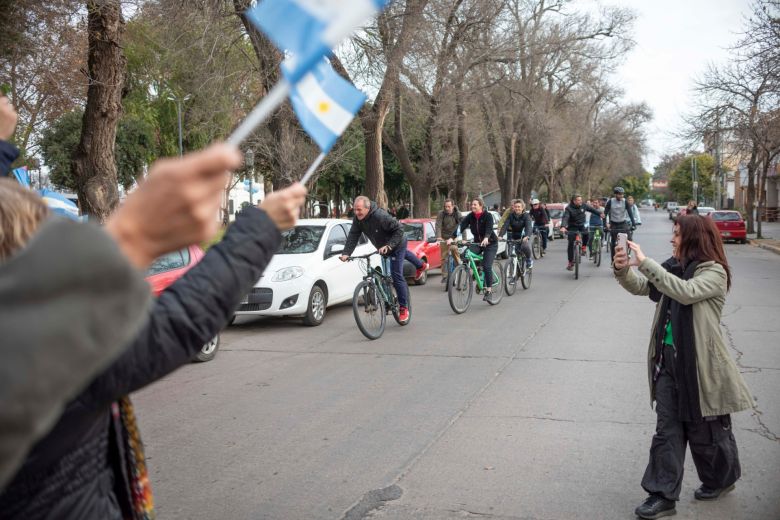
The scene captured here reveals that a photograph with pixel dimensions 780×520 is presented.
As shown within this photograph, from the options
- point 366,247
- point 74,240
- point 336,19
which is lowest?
point 366,247

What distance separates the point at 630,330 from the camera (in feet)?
32.6

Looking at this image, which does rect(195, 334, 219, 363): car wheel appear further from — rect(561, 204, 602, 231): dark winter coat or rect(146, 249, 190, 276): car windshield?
rect(561, 204, 602, 231): dark winter coat

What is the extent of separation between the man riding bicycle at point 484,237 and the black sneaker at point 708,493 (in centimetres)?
852

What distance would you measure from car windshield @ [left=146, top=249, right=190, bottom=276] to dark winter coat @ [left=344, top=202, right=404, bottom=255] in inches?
90.5

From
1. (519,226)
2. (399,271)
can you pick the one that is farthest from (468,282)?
(519,226)

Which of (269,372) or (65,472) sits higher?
(65,472)

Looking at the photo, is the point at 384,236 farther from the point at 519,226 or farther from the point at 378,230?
the point at 519,226

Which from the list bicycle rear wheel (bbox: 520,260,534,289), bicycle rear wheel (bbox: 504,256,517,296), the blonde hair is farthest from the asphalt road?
bicycle rear wheel (bbox: 520,260,534,289)

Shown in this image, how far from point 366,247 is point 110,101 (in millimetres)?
5187

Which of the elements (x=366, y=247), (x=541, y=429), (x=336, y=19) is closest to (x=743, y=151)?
(x=366, y=247)

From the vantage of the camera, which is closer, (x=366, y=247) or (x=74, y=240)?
(x=74, y=240)

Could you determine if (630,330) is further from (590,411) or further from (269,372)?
(269,372)

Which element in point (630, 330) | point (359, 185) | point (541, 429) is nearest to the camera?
point (541, 429)

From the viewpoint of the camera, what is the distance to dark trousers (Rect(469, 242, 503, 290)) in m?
12.8
